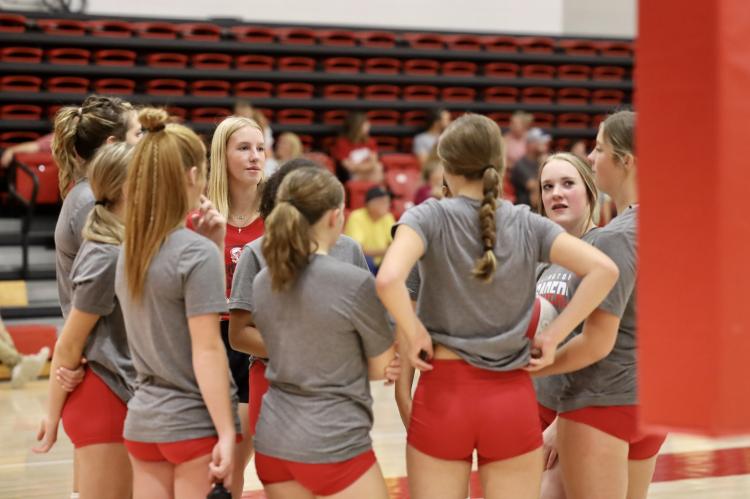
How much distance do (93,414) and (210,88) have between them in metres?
9.72

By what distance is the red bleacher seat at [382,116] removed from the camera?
1308cm

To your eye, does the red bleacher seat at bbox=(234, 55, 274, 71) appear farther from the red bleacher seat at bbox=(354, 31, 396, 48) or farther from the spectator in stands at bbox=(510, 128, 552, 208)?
the spectator in stands at bbox=(510, 128, 552, 208)

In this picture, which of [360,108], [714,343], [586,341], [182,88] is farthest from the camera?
[360,108]

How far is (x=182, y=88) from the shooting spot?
12.1 metres

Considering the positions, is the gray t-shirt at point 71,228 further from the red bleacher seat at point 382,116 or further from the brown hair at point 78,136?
the red bleacher seat at point 382,116

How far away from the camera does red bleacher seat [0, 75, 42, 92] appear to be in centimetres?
1130

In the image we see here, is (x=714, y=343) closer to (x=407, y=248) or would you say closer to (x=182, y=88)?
(x=407, y=248)

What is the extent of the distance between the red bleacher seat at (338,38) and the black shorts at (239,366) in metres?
9.77

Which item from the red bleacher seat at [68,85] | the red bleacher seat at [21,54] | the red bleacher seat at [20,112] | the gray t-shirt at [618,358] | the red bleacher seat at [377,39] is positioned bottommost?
the gray t-shirt at [618,358]

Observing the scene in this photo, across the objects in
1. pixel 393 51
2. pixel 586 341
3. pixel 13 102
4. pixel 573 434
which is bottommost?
pixel 573 434

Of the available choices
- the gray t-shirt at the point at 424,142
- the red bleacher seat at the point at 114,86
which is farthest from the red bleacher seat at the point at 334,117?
the red bleacher seat at the point at 114,86

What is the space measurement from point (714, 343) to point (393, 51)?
11743 millimetres

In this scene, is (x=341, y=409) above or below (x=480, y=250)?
below

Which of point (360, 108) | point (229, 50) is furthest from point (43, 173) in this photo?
point (360, 108)
